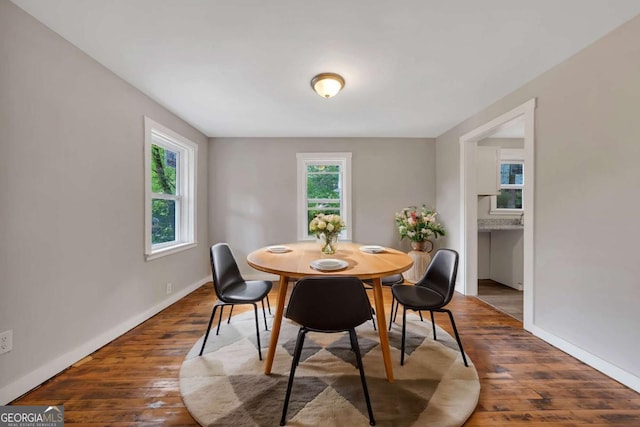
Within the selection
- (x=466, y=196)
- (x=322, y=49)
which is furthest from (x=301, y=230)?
(x=322, y=49)

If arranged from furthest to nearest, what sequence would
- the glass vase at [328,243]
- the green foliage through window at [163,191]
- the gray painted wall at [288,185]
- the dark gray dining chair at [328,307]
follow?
the gray painted wall at [288,185] < the green foliage through window at [163,191] < the glass vase at [328,243] < the dark gray dining chair at [328,307]

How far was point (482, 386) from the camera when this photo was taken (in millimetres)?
1600

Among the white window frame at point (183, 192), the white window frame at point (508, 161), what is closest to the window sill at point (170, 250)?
the white window frame at point (183, 192)

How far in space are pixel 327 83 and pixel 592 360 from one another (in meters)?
2.90

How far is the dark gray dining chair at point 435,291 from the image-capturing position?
175cm

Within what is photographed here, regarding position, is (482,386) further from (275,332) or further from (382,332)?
(275,332)

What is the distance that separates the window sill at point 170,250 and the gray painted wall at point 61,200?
0.49ft

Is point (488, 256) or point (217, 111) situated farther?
point (488, 256)

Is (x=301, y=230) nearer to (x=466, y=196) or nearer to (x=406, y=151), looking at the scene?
A: (x=406, y=151)

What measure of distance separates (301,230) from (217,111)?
2.03 m

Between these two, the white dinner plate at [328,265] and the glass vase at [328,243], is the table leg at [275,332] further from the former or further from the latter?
the glass vase at [328,243]

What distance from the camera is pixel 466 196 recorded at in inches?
130

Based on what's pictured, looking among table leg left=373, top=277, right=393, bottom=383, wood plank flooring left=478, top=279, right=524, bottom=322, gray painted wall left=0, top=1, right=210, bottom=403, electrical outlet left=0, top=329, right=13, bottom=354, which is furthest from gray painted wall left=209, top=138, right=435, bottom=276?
electrical outlet left=0, top=329, right=13, bottom=354

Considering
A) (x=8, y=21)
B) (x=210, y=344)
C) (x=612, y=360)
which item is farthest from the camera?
(x=210, y=344)
